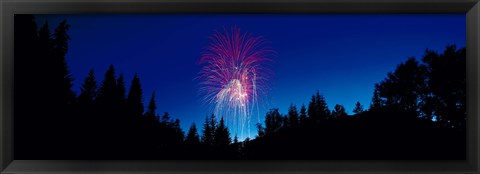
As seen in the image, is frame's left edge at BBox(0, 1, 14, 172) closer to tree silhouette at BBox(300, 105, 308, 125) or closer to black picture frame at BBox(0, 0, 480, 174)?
black picture frame at BBox(0, 0, 480, 174)

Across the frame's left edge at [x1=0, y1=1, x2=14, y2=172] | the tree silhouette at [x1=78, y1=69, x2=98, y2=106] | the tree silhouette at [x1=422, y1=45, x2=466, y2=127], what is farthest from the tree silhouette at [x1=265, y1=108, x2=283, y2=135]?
the frame's left edge at [x1=0, y1=1, x2=14, y2=172]

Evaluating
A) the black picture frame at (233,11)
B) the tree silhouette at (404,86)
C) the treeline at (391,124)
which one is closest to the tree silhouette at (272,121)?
the treeline at (391,124)

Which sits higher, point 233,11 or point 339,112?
point 233,11

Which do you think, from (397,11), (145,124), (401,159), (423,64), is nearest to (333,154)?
(401,159)

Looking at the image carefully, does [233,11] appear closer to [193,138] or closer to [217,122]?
[217,122]

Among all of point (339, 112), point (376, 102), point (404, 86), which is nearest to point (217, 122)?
point (339, 112)

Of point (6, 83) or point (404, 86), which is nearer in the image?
point (6, 83)

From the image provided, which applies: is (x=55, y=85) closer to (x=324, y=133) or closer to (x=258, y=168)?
(x=258, y=168)

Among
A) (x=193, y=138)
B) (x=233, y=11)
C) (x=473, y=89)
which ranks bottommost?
(x=193, y=138)
